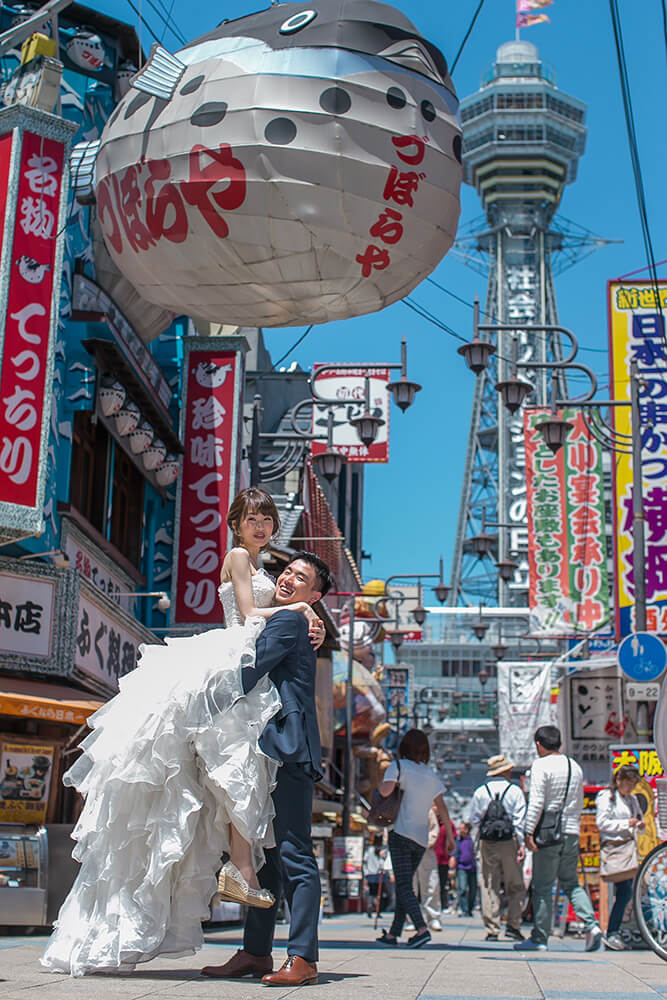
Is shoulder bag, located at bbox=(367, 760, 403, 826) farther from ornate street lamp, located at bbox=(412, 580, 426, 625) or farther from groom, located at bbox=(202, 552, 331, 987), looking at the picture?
ornate street lamp, located at bbox=(412, 580, 426, 625)

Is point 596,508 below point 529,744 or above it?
above

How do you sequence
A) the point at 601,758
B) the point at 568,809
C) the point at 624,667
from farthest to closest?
the point at 601,758 < the point at 624,667 < the point at 568,809

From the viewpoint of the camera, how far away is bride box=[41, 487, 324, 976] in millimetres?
5348

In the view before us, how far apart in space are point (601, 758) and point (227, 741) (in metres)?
15.5

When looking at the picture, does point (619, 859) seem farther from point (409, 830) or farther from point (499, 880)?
point (409, 830)

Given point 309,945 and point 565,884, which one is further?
point 565,884

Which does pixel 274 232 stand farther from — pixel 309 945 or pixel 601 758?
pixel 601 758

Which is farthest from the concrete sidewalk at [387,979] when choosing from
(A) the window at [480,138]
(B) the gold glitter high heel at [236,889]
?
(A) the window at [480,138]

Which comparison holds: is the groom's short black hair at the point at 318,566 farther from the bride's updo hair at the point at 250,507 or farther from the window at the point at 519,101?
the window at the point at 519,101

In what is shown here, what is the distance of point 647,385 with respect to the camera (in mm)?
20047

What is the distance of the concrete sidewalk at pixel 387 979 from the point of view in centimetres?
483

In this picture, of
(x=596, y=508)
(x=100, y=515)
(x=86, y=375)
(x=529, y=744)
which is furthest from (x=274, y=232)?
(x=529, y=744)

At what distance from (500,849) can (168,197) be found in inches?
298

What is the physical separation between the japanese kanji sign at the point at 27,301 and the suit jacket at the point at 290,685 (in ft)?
23.3
